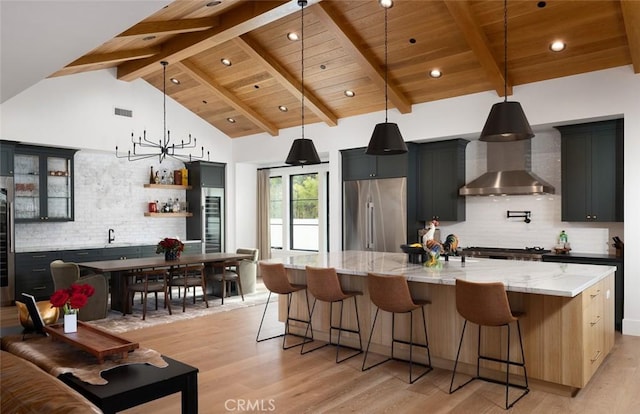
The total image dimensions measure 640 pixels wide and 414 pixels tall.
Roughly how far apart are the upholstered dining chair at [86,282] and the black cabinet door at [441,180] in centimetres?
488

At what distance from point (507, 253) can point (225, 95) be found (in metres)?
5.44

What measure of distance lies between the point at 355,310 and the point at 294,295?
3.01 feet

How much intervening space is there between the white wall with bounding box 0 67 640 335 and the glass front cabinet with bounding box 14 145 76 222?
28cm

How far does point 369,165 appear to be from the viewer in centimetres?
807

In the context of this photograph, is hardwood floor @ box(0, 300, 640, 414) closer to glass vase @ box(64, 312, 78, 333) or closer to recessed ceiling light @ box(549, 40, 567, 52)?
glass vase @ box(64, 312, 78, 333)

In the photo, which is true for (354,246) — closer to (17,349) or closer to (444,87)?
(444,87)

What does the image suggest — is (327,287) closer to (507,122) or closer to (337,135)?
(507,122)

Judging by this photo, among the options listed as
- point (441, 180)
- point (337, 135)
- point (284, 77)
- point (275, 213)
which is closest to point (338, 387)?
point (441, 180)

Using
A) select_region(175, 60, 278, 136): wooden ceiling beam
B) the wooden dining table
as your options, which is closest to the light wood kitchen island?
the wooden dining table

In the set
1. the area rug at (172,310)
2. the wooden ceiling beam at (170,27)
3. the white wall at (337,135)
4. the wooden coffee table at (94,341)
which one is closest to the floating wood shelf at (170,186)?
the white wall at (337,135)

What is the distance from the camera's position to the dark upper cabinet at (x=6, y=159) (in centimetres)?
712

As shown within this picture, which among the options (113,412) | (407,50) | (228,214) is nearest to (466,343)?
(113,412)

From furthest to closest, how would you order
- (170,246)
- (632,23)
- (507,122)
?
1. (170,246)
2. (632,23)
3. (507,122)

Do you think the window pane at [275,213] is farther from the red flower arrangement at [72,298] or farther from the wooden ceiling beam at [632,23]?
the red flower arrangement at [72,298]
